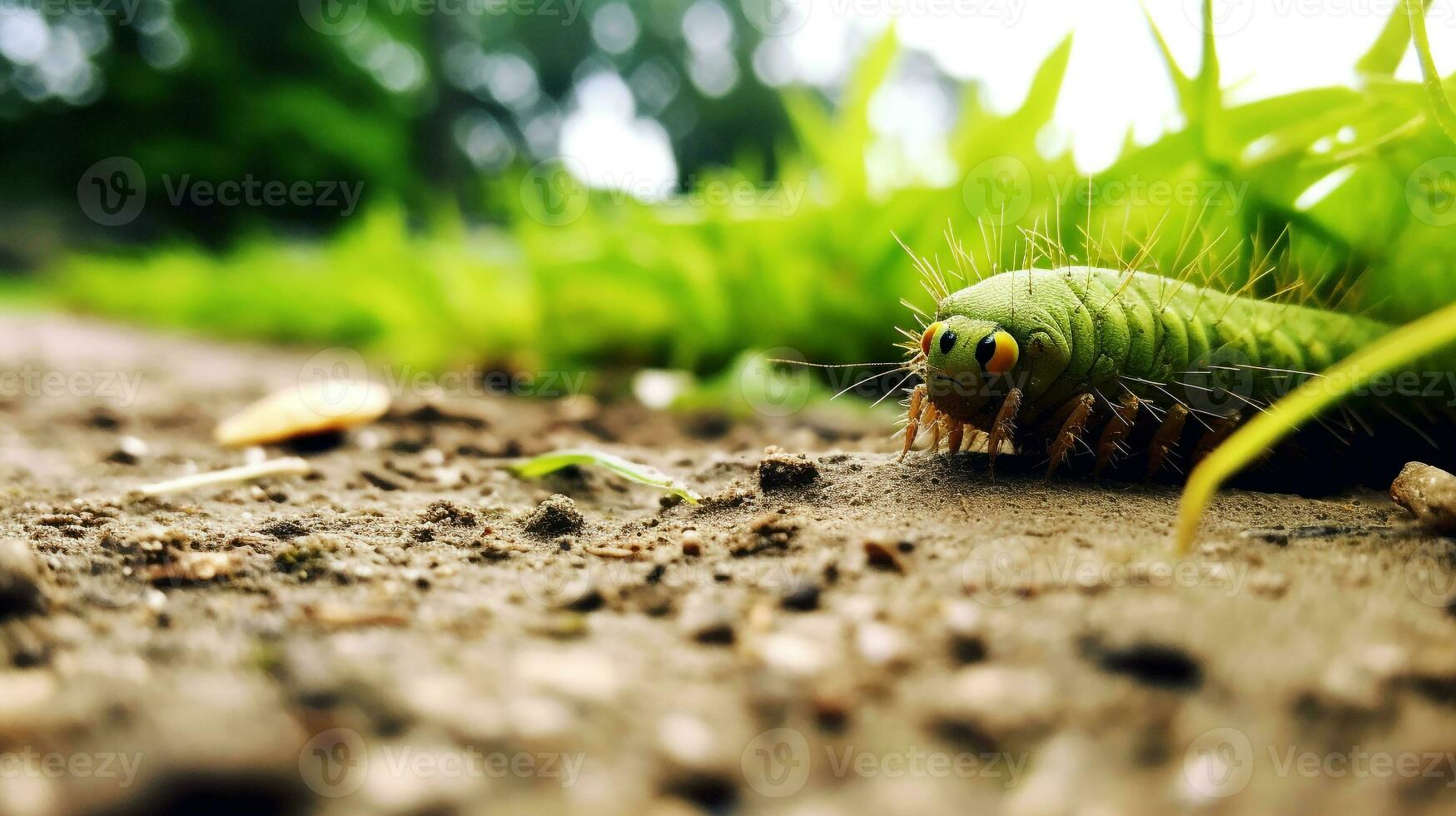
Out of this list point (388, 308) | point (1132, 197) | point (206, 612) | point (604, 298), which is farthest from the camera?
point (388, 308)

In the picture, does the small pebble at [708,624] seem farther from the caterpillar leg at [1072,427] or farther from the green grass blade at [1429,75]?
the green grass blade at [1429,75]

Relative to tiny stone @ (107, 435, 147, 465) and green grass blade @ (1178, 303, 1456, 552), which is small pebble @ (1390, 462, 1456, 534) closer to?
green grass blade @ (1178, 303, 1456, 552)

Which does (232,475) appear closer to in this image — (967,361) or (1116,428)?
(967,361)

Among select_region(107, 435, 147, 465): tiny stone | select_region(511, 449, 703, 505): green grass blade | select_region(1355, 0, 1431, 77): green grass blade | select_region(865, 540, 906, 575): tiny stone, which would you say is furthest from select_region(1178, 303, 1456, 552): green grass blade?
select_region(107, 435, 147, 465): tiny stone

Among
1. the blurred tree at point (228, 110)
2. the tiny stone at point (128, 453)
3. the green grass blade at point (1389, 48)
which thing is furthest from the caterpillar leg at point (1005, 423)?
the blurred tree at point (228, 110)

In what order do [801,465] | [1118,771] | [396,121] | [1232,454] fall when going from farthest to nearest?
[396,121] → [801,465] → [1232,454] → [1118,771]

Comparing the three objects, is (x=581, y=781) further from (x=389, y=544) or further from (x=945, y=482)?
(x=945, y=482)

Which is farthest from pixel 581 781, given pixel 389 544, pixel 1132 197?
pixel 1132 197
